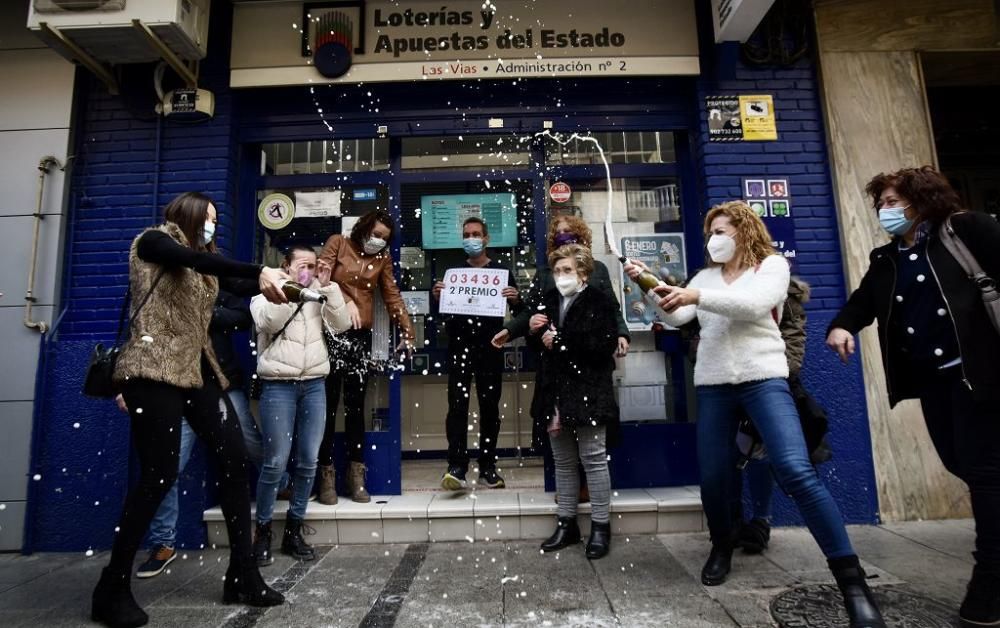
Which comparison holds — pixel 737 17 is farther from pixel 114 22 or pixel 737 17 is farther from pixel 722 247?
pixel 114 22

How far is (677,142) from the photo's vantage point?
5.06 m

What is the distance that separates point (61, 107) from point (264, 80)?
1.75 m

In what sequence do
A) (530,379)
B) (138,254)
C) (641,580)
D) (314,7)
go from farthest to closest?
(530,379), (314,7), (641,580), (138,254)

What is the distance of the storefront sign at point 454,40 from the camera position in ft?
15.8

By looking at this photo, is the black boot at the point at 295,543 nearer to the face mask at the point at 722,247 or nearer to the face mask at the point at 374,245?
the face mask at the point at 374,245

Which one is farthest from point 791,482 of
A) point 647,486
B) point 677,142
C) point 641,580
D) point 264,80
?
point 264,80

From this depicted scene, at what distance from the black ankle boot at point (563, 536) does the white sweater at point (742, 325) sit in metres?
1.44

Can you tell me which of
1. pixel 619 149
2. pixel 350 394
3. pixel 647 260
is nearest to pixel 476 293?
pixel 350 394

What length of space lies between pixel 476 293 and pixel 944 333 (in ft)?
10.3

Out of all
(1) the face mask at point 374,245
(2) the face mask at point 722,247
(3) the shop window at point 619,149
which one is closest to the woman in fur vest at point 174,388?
(1) the face mask at point 374,245

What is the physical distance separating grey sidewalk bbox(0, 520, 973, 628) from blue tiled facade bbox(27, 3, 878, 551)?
1.54 feet

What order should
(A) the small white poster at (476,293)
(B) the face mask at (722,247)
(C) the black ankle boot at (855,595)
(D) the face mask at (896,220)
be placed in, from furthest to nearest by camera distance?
(A) the small white poster at (476,293), (B) the face mask at (722,247), (D) the face mask at (896,220), (C) the black ankle boot at (855,595)

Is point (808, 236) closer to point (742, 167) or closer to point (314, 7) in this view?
point (742, 167)

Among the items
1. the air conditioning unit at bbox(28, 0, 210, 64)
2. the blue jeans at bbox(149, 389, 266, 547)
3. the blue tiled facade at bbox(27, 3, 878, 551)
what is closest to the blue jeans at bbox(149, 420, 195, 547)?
the blue jeans at bbox(149, 389, 266, 547)
